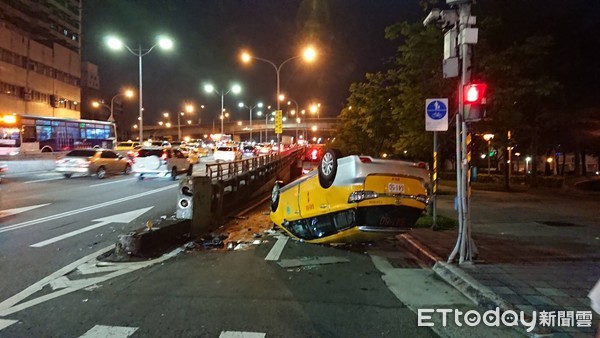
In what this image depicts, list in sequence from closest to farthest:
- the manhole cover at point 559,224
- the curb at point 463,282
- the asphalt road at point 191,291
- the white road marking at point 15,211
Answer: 1. the asphalt road at point 191,291
2. the curb at point 463,282
3. the manhole cover at point 559,224
4. the white road marking at point 15,211

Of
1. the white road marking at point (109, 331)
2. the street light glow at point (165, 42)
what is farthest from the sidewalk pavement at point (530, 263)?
the street light glow at point (165, 42)

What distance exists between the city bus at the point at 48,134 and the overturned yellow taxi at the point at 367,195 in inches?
1157

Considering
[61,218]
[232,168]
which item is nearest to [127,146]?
[232,168]

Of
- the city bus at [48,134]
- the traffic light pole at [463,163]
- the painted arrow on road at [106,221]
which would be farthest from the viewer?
the city bus at [48,134]

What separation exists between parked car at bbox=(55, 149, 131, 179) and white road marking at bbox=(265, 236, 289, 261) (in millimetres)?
17024

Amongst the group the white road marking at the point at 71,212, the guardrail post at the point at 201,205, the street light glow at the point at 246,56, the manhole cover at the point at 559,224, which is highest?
the street light glow at the point at 246,56

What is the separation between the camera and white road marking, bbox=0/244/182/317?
18.8 feet

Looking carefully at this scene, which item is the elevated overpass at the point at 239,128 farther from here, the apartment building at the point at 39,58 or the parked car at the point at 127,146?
the parked car at the point at 127,146

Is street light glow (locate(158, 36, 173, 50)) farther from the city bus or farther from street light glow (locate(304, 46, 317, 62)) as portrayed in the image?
the city bus

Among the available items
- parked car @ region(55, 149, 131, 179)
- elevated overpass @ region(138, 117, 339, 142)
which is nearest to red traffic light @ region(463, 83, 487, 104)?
parked car @ region(55, 149, 131, 179)

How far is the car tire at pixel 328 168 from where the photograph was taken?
7914 millimetres

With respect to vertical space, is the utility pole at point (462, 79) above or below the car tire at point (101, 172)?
above

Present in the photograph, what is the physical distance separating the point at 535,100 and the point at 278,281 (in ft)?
67.5

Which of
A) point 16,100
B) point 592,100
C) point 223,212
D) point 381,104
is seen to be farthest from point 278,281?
point 16,100
